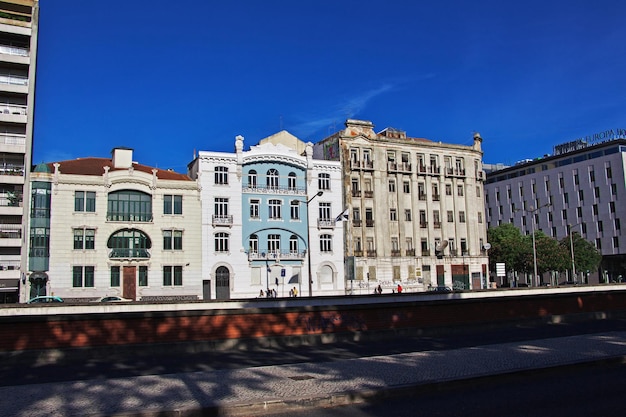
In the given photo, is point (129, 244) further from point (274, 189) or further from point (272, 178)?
point (272, 178)

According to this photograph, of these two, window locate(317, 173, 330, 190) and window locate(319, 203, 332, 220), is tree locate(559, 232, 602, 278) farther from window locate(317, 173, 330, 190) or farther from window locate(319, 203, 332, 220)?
window locate(317, 173, 330, 190)

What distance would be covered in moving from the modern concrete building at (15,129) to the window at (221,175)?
15.9 metres

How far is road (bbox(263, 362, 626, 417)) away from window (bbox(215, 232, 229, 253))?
43.5 m

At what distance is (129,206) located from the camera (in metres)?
50.8

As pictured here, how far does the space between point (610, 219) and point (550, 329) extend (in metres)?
73.0

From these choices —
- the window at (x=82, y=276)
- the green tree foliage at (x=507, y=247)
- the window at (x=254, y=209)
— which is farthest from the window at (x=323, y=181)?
the green tree foliage at (x=507, y=247)

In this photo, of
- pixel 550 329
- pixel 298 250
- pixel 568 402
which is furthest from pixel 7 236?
pixel 568 402

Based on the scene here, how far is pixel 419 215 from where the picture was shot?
64875 mm

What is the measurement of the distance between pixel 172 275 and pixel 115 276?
4.77 m

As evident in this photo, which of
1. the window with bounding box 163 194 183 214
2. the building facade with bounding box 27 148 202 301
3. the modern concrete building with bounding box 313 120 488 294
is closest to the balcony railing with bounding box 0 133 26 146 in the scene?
the building facade with bounding box 27 148 202 301

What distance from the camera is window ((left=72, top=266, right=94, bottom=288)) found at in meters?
48.3

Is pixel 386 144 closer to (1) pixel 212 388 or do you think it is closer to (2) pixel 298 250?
(2) pixel 298 250

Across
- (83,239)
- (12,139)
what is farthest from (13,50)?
(83,239)

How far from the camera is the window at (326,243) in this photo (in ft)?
193
